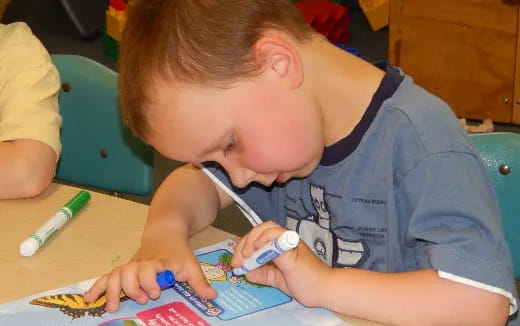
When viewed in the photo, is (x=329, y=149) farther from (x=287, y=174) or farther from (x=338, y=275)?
(x=338, y=275)

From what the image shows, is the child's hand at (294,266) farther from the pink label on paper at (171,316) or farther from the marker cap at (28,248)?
the marker cap at (28,248)

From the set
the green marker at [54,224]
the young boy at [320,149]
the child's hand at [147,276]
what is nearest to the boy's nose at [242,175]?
the young boy at [320,149]

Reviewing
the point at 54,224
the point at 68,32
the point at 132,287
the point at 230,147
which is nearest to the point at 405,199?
the point at 230,147

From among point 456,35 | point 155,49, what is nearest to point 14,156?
point 155,49

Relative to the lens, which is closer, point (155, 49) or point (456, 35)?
point (155, 49)

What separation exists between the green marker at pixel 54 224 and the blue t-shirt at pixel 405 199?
268 millimetres

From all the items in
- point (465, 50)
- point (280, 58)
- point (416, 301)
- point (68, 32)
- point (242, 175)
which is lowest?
point (68, 32)

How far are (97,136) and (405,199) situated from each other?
74 cm

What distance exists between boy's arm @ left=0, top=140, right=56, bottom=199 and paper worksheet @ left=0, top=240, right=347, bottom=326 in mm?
275

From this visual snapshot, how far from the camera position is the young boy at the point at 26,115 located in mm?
1201

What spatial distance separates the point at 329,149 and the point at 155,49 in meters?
0.24

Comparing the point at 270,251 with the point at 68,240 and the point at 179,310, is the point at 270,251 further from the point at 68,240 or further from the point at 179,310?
the point at 68,240

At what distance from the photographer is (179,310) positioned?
0.91m

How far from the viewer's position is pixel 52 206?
3.78 feet
